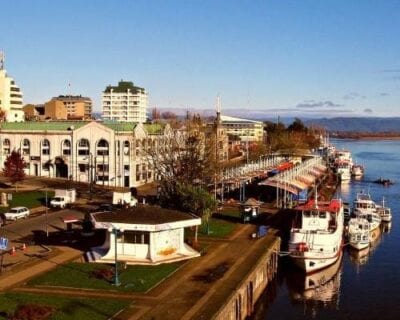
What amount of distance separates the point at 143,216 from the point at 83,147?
6732 centimetres

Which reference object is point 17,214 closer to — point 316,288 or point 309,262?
point 309,262

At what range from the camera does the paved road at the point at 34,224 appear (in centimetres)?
6362

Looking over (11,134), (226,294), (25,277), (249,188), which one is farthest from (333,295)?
(11,134)

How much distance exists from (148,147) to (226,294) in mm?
81464

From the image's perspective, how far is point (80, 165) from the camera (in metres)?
117

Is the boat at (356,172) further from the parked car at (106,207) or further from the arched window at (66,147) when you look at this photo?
the parked car at (106,207)

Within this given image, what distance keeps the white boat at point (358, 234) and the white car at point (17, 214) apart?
39282 mm

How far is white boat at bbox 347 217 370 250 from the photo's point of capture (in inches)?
3000

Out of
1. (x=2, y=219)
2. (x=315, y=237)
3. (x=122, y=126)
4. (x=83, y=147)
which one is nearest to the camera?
(x=315, y=237)

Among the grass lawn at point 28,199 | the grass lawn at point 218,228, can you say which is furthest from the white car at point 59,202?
the grass lawn at point 218,228

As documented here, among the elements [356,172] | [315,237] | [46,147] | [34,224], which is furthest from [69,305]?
[356,172]

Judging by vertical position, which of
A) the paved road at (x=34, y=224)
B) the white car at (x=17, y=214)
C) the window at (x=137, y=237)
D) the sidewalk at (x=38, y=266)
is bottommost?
the sidewalk at (x=38, y=266)

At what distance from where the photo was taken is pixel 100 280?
1779 inches

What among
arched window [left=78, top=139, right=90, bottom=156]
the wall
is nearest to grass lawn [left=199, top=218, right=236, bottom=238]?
the wall
